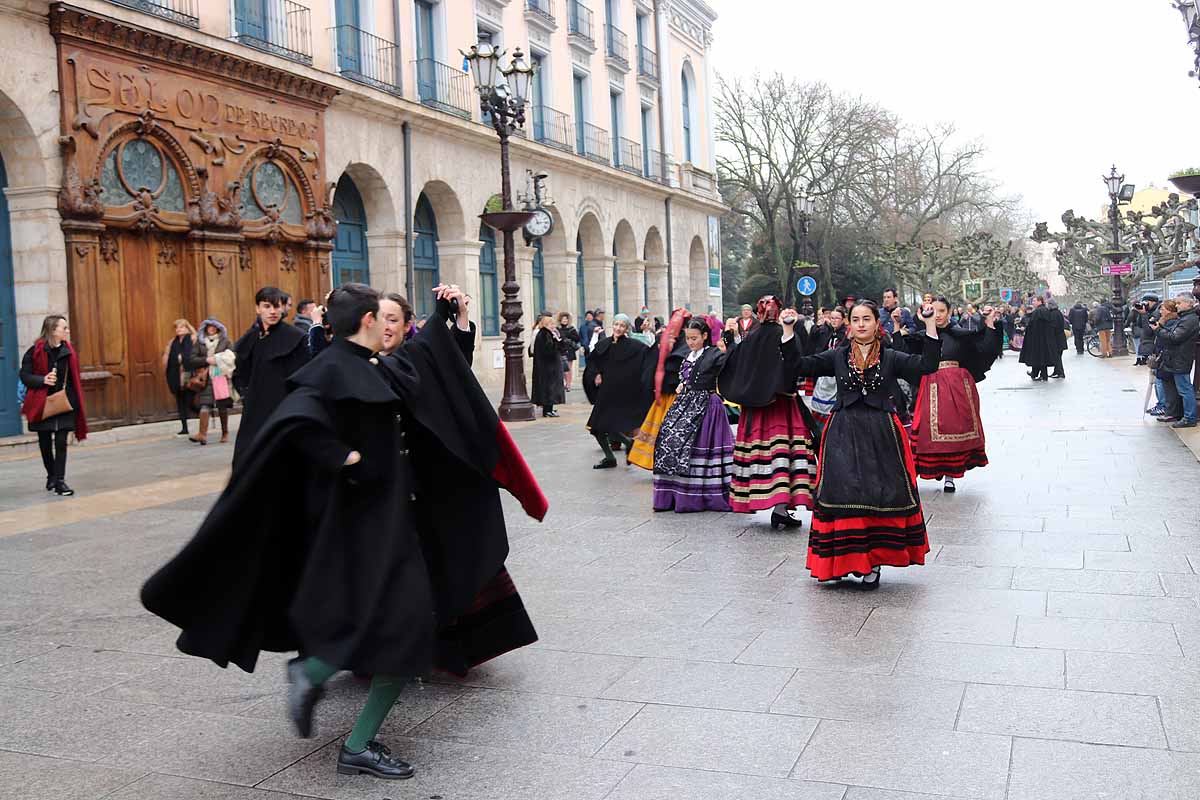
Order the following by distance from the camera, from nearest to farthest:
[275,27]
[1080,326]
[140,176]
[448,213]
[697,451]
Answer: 1. [697,451]
2. [140,176]
3. [275,27]
4. [448,213]
5. [1080,326]

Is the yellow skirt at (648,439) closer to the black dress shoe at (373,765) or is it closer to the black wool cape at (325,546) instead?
the black wool cape at (325,546)

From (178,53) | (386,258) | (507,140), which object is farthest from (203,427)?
(386,258)

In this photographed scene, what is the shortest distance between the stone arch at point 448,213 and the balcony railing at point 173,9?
24.4ft

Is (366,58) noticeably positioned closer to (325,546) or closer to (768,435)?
(768,435)

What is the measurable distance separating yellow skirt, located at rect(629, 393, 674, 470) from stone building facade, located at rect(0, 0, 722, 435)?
26.0 feet

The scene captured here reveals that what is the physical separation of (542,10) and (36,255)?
16659 mm

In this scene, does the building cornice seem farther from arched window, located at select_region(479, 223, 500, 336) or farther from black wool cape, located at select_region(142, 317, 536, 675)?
black wool cape, located at select_region(142, 317, 536, 675)

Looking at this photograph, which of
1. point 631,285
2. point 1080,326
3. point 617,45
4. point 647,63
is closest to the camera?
point 617,45

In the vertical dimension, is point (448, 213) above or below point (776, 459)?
above

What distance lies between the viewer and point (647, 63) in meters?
35.5

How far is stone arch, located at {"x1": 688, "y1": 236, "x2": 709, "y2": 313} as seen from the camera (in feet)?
131

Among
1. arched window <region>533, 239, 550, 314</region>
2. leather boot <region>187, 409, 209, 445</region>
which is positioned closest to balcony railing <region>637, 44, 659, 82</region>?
arched window <region>533, 239, 550, 314</region>

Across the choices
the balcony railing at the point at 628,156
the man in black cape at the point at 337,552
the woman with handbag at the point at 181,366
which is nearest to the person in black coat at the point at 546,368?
the woman with handbag at the point at 181,366

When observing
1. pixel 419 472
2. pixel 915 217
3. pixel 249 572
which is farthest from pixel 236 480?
pixel 915 217
